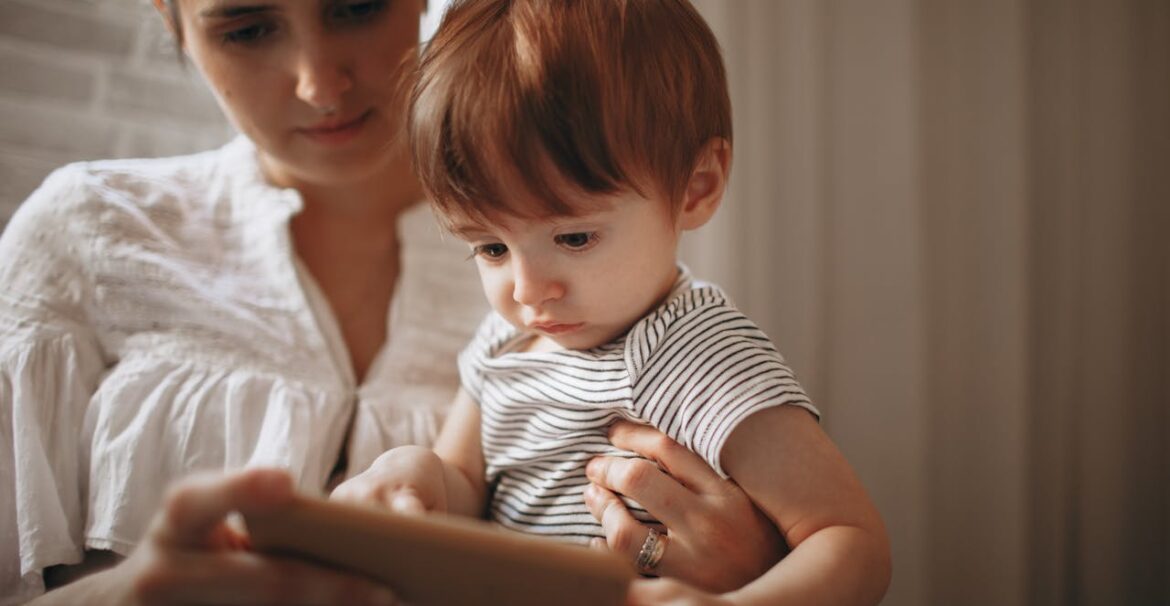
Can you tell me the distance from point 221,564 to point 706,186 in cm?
56

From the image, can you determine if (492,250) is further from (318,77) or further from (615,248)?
(318,77)

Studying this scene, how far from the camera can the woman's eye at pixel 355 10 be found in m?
1.04

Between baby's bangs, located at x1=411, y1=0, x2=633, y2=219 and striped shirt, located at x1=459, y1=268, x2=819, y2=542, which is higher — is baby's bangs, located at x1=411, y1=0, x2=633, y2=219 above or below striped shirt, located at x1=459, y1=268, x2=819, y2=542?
above

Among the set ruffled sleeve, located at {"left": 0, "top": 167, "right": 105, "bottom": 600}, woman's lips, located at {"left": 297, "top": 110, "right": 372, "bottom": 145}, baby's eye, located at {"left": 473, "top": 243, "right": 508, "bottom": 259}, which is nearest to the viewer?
baby's eye, located at {"left": 473, "top": 243, "right": 508, "bottom": 259}

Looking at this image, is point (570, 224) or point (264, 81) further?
point (264, 81)

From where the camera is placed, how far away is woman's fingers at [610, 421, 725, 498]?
835 mm

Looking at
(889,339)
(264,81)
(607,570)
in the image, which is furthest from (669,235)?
(889,339)

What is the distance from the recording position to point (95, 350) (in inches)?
43.6

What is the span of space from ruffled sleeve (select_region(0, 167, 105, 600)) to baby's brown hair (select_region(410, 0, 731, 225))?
1.86 feet

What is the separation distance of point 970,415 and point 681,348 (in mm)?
787

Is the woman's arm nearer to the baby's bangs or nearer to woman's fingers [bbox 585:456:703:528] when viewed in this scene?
woman's fingers [bbox 585:456:703:528]

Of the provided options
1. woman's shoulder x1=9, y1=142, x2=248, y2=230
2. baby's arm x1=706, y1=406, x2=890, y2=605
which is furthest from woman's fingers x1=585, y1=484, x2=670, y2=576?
woman's shoulder x1=9, y1=142, x2=248, y2=230

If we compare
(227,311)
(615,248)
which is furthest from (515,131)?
(227,311)

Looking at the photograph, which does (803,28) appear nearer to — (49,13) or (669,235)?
(669,235)
